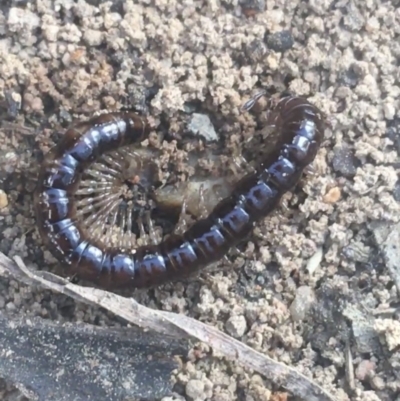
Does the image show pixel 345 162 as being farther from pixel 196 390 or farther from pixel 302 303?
pixel 196 390

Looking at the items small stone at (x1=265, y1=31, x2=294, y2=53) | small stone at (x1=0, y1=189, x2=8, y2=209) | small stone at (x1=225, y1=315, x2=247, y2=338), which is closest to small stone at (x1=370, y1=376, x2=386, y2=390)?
small stone at (x1=225, y1=315, x2=247, y2=338)

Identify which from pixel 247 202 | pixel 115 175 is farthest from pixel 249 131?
pixel 115 175

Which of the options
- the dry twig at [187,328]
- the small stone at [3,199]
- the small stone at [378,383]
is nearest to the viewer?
the dry twig at [187,328]

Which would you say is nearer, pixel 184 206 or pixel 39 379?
pixel 39 379

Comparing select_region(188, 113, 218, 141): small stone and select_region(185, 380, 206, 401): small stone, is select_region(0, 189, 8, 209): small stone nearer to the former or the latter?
select_region(188, 113, 218, 141): small stone

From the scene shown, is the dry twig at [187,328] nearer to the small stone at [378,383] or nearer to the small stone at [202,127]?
the small stone at [378,383]

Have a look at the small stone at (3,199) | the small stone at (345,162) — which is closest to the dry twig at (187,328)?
the small stone at (3,199)

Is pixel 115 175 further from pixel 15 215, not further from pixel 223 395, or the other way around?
pixel 223 395
